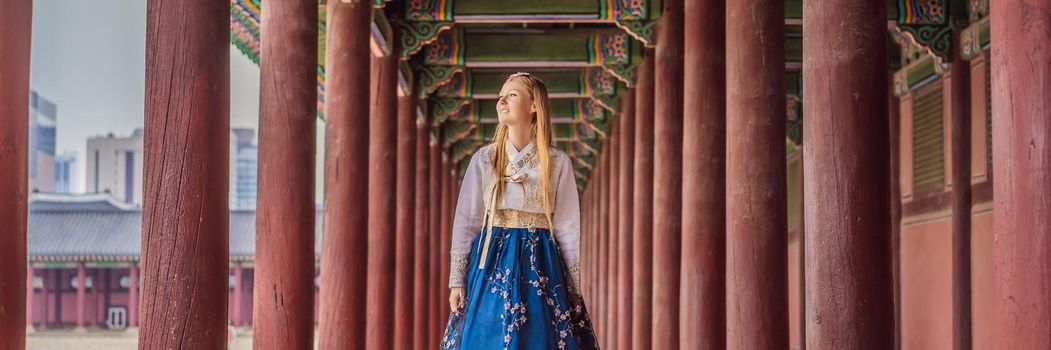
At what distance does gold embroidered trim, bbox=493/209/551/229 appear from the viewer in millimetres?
5273

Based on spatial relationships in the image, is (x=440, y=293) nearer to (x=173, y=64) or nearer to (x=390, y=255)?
(x=390, y=255)

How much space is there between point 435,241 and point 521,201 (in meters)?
16.4

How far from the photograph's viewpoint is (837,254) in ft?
20.3

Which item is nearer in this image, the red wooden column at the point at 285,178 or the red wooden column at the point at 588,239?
the red wooden column at the point at 285,178

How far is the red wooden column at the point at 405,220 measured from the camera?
15.4 meters

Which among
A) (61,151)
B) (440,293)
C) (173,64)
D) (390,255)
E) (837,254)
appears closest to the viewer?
(173,64)

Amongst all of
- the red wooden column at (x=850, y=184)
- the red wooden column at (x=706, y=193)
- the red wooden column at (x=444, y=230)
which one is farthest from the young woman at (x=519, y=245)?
the red wooden column at (x=444, y=230)

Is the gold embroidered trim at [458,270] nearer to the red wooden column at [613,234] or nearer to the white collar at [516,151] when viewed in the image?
the white collar at [516,151]

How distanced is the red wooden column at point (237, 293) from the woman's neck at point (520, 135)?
34436mm

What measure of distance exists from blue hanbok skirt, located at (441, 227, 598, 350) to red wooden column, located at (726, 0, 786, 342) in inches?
123

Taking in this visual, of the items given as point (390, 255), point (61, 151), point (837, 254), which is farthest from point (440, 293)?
point (61, 151)

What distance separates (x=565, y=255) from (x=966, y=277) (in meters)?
7.51

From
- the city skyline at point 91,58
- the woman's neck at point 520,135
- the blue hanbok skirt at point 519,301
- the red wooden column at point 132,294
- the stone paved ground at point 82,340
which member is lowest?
the stone paved ground at point 82,340

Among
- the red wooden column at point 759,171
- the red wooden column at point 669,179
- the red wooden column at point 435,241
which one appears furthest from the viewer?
the red wooden column at point 435,241
